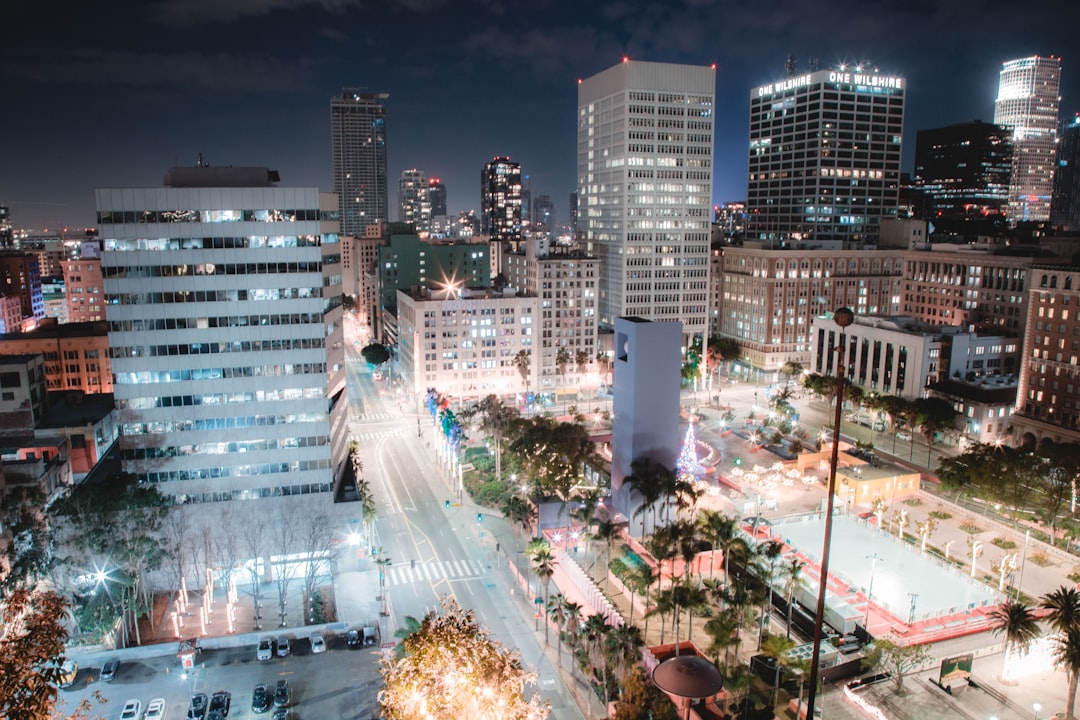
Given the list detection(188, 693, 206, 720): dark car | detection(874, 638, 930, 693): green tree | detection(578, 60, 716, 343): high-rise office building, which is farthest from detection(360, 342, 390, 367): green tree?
detection(874, 638, 930, 693): green tree

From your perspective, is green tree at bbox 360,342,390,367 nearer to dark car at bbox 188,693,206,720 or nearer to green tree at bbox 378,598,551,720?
dark car at bbox 188,693,206,720

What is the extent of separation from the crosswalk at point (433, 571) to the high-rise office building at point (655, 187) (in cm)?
8743

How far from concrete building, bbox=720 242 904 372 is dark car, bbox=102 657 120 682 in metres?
140

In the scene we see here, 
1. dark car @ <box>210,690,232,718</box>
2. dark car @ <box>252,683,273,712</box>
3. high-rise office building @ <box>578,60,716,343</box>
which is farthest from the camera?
high-rise office building @ <box>578,60,716,343</box>

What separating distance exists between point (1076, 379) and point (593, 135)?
106m

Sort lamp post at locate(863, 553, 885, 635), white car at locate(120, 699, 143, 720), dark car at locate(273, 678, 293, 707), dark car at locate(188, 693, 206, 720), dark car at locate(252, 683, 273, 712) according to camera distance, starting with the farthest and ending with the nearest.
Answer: lamp post at locate(863, 553, 885, 635) → dark car at locate(273, 678, 293, 707) → dark car at locate(252, 683, 273, 712) → dark car at locate(188, 693, 206, 720) → white car at locate(120, 699, 143, 720)

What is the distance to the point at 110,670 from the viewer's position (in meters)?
56.3

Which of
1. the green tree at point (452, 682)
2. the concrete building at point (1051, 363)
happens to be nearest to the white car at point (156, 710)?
the green tree at point (452, 682)

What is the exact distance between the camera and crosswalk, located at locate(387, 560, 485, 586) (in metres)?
75.4

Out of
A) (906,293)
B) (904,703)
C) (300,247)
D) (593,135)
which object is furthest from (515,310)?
(904,703)

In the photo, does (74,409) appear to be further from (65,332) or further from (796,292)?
(796,292)

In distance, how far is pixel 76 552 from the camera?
6631 centimetres

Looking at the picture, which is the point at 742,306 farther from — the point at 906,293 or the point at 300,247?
the point at 300,247

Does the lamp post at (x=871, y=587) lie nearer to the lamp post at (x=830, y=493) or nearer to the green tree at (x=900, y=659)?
the green tree at (x=900, y=659)
